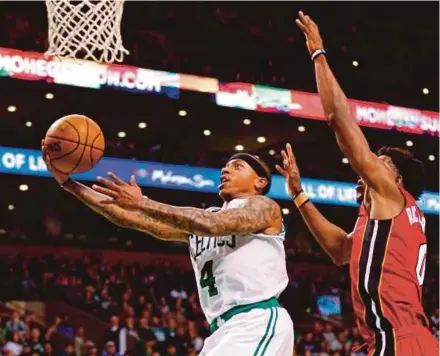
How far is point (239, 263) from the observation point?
4062 millimetres

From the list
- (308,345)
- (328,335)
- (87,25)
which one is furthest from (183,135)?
(87,25)

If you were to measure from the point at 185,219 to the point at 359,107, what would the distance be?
15.6 m

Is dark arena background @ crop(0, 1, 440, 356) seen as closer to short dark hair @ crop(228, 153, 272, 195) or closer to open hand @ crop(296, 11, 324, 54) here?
short dark hair @ crop(228, 153, 272, 195)

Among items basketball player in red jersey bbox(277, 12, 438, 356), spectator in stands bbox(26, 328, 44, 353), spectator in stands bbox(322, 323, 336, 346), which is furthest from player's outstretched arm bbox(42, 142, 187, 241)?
spectator in stands bbox(322, 323, 336, 346)

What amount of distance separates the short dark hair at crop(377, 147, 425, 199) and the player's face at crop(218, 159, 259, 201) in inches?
27.0

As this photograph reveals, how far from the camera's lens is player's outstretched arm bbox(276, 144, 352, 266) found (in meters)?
4.27

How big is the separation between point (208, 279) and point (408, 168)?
108cm

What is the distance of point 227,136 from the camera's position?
21.5 m

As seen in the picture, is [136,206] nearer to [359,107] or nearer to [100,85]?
[100,85]

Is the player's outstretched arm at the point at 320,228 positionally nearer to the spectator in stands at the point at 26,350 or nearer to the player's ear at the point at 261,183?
the player's ear at the point at 261,183

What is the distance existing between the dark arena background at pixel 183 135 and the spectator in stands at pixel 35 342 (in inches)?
19.9

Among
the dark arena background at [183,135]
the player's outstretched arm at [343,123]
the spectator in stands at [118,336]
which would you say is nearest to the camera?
the player's outstretched arm at [343,123]

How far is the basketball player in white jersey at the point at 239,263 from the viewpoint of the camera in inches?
151

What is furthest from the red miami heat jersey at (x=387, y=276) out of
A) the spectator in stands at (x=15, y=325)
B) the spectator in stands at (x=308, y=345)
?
the spectator in stands at (x=308, y=345)
